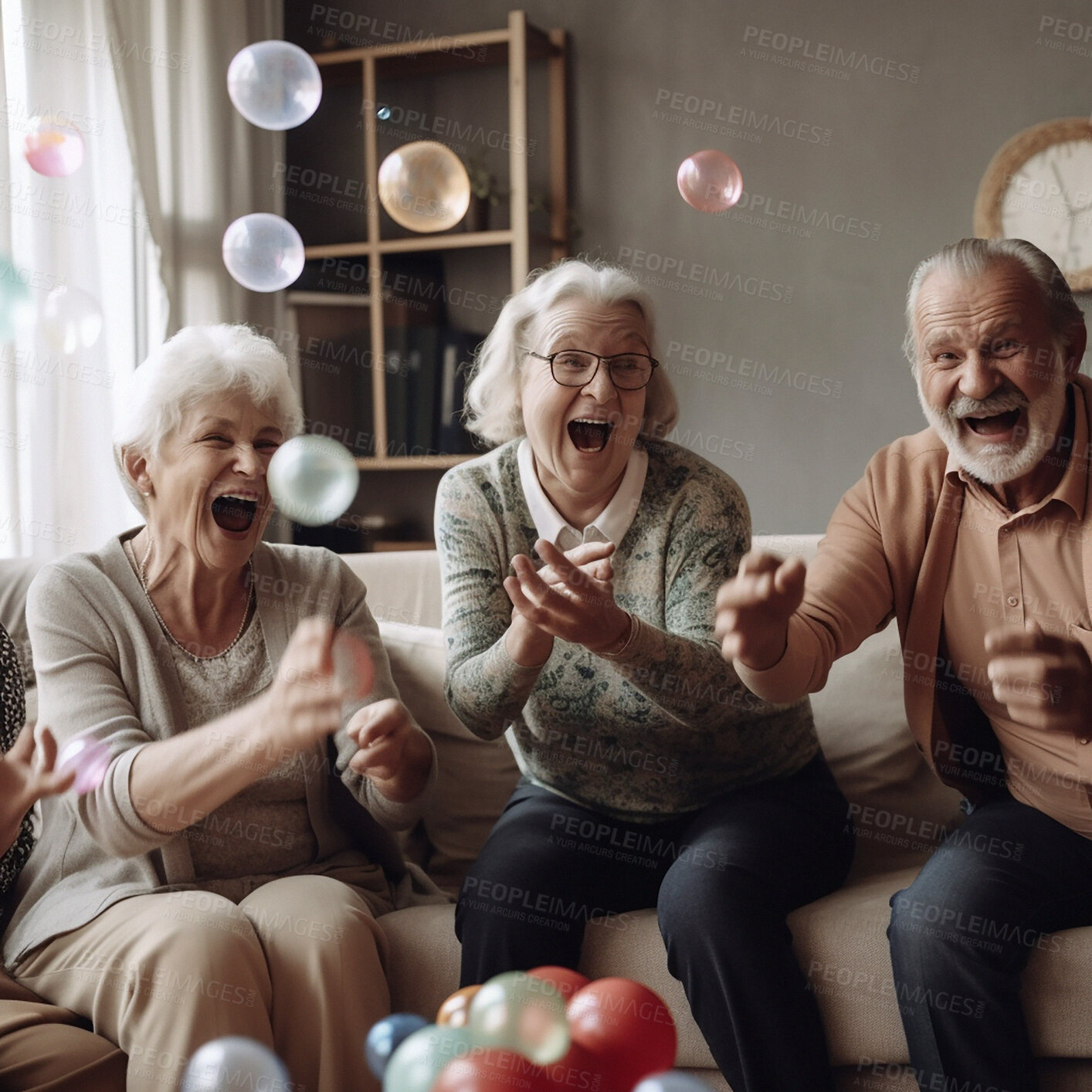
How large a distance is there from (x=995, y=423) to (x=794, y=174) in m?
1.96

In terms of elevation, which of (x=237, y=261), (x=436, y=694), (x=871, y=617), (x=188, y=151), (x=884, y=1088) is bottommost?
(x=884, y=1088)

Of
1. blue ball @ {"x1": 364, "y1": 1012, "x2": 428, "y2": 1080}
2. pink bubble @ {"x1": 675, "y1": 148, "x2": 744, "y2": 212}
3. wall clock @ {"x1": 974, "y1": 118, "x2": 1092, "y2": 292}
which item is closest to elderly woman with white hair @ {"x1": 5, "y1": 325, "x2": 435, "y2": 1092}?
blue ball @ {"x1": 364, "y1": 1012, "x2": 428, "y2": 1080}

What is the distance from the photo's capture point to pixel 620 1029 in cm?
102

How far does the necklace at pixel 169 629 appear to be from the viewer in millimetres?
1583

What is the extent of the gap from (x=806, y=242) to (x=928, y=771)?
1869mm

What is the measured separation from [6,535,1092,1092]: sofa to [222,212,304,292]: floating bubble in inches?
22.3

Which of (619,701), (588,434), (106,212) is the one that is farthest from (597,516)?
(106,212)

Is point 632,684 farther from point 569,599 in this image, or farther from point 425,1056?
point 425,1056

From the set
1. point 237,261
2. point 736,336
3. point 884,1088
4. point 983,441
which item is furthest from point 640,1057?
point 736,336

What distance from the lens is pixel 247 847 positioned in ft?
5.09

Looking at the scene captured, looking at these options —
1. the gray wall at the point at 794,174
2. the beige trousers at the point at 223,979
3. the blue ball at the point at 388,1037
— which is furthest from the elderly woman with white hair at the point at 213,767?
the gray wall at the point at 794,174

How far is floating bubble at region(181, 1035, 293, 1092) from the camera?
106 cm

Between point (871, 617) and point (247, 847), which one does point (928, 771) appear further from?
point (247, 847)

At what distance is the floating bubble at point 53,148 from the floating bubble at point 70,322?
0.24 meters
